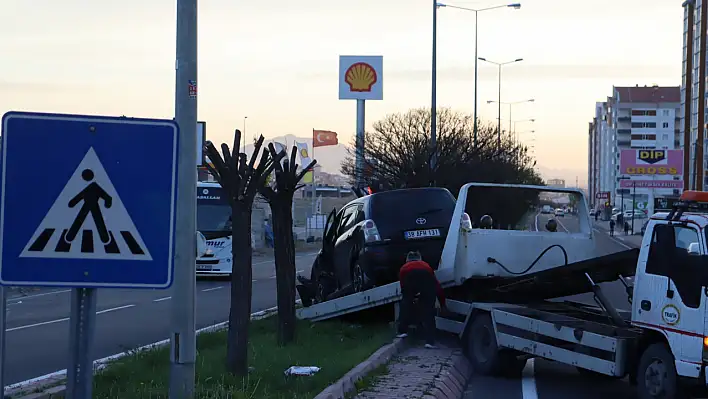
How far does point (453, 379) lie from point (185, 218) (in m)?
4.81

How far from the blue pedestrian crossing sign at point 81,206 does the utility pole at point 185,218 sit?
3.68 m

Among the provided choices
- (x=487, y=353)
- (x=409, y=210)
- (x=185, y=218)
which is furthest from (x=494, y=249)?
(x=185, y=218)

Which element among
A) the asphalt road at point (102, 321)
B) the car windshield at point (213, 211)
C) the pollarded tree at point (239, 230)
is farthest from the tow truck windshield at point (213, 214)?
the pollarded tree at point (239, 230)

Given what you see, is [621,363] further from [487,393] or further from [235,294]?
[235,294]

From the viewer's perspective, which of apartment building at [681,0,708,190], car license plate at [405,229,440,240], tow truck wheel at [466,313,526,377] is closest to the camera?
tow truck wheel at [466,313,526,377]

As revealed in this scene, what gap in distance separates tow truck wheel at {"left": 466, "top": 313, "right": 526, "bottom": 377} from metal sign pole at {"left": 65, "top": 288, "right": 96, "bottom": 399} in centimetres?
877

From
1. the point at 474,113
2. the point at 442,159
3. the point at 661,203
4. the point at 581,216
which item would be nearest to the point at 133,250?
the point at 661,203

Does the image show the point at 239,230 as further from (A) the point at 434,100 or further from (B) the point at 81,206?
(A) the point at 434,100

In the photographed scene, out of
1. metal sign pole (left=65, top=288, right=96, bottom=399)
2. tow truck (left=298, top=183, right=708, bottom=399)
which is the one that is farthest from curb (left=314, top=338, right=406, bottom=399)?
metal sign pole (left=65, top=288, right=96, bottom=399)

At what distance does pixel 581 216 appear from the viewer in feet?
47.1

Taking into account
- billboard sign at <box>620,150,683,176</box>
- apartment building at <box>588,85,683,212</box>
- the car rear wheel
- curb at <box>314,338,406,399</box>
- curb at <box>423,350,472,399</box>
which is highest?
apartment building at <box>588,85,683,212</box>

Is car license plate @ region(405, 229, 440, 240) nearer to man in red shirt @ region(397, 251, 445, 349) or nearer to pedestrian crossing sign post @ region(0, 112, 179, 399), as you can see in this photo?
man in red shirt @ region(397, 251, 445, 349)

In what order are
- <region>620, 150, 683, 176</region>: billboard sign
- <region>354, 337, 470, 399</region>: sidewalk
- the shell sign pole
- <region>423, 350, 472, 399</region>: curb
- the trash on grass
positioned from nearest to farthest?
<region>354, 337, 470, 399</region>: sidewalk → the trash on grass → <region>423, 350, 472, 399</region>: curb → the shell sign pole → <region>620, 150, 683, 176</region>: billboard sign

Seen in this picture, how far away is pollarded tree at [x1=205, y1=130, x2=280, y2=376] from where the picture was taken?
1009 cm
